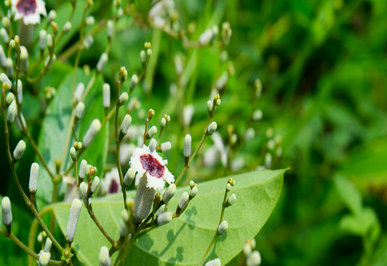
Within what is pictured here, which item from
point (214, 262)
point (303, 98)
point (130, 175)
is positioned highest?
point (130, 175)

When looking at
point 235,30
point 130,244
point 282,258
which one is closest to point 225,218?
point 130,244

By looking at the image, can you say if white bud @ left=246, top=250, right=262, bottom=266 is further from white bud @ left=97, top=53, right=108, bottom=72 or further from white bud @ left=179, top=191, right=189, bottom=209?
white bud @ left=97, top=53, right=108, bottom=72

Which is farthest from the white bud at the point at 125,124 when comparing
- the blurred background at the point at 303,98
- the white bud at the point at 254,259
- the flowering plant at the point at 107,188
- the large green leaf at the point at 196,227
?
the blurred background at the point at 303,98

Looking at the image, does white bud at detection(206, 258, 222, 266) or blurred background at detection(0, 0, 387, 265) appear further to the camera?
blurred background at detection(0, 0, 387, 265)

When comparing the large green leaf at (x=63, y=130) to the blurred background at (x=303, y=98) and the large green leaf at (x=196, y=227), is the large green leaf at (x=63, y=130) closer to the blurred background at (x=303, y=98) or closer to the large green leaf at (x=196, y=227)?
the large green leaf at (x=196, y=227)

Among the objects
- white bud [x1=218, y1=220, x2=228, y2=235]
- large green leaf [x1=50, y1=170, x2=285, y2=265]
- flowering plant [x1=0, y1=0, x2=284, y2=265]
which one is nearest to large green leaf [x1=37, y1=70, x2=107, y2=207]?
flowering plant [x1=0, y1=0, x2=284, y2=265]

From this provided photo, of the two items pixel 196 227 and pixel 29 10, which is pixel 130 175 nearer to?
pixel 196 227

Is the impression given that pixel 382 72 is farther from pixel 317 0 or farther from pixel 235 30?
pixel 235 30

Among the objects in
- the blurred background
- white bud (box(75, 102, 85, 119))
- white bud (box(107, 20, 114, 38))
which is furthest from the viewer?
the blurred background

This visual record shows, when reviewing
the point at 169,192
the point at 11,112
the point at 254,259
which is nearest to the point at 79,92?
the point at 11,112
